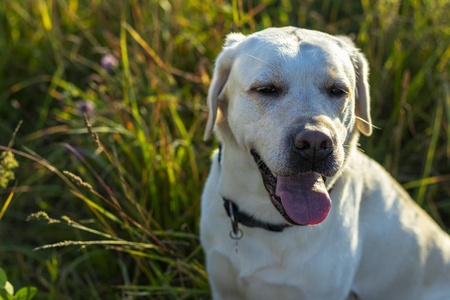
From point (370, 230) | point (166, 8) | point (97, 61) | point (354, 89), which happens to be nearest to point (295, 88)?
point (354, 89)

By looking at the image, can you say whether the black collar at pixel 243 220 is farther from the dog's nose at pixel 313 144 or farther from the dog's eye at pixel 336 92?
the dog's eye at pixel 336 92

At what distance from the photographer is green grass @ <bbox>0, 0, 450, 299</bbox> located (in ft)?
10.3

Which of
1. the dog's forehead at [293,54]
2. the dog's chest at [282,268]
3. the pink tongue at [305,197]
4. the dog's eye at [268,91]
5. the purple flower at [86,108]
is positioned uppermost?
the dog's forehead at [293,54]

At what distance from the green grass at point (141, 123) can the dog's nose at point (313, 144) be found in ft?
3.18

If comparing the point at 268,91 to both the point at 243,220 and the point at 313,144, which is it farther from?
the point at 243,220

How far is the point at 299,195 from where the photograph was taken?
2.21 meters

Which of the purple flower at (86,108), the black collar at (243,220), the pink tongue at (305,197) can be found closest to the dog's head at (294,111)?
the pink tongue at (305,197)

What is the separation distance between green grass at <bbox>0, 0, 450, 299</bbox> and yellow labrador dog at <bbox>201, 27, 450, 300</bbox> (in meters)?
0.42

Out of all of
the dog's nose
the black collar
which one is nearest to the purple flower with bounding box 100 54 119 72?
the black collar

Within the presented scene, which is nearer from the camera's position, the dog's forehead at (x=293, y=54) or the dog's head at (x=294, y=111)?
the dog's head at (x=294, y=111)

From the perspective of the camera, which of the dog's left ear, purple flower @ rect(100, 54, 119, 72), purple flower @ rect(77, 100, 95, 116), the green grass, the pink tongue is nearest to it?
the pink tongue

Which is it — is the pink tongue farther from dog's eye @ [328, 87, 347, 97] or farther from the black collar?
dog's eye @ [328, 87, 347, 97]

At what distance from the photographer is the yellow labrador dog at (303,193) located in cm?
215

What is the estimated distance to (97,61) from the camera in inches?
178
